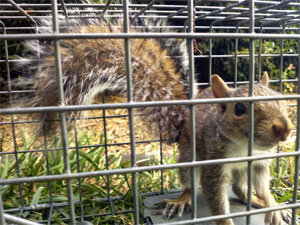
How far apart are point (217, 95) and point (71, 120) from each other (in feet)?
2.28

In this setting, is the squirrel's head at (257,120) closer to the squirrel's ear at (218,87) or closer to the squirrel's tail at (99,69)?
the squirrel's ear at (218,87)

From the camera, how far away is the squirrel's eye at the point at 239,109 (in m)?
1.29

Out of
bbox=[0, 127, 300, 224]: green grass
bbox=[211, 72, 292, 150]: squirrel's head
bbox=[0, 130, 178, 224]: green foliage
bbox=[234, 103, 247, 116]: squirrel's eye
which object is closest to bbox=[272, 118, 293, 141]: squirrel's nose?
bbox=[211, 72, 292, 150]: squirrel's head

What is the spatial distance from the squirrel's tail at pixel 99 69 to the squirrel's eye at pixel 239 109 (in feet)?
1.04

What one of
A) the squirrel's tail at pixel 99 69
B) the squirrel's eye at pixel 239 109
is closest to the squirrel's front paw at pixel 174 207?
the squirrel's tail at pixel 99 69

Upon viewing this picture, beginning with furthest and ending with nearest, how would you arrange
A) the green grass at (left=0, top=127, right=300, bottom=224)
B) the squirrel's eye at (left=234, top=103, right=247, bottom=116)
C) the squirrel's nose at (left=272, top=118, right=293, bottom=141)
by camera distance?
the green grass at (left=0, top=127, right=300, bottom=224), the squirrel's eye at (left=234, top=103, right=247, bottom=116), the squirrel's nose at (left=272, top=118, right=293, bottom=141)

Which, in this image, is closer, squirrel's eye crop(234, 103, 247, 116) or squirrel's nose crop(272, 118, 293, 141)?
squirrel's nose crop(272, 118, 293, 141)

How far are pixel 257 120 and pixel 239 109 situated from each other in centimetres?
13

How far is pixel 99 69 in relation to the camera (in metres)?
1.22

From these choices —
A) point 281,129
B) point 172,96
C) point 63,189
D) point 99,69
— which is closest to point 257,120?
point 281,129

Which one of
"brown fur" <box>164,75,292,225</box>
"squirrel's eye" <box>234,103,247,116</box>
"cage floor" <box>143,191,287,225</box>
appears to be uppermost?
"squirrel's eye" <box>234,103,247,116</box>

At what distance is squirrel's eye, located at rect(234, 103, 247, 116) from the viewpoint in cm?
129

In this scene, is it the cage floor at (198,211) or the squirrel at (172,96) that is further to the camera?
the cage floor at (198,211)

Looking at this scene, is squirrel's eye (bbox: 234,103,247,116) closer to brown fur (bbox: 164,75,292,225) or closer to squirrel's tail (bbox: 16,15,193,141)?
brown fur (bbox: 164,75,292,225)
